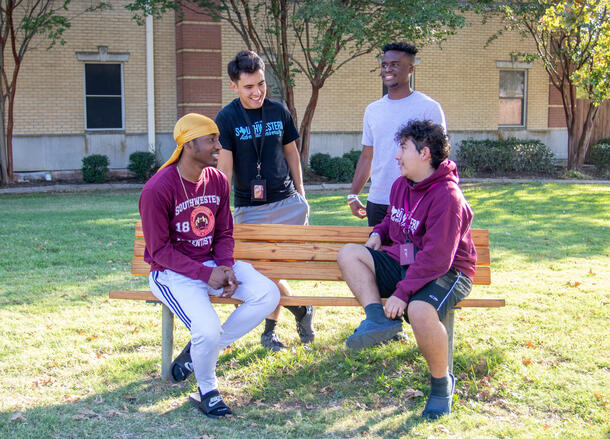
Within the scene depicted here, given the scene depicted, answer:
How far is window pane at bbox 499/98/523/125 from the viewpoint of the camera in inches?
850

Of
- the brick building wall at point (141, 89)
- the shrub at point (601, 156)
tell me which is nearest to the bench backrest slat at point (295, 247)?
the brick building wall at point (141, 89)

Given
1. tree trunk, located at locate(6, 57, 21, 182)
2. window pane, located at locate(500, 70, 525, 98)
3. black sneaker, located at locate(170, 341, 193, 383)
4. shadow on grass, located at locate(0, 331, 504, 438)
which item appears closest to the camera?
shadow on grass, located at locate(0, 331, 504, 438)

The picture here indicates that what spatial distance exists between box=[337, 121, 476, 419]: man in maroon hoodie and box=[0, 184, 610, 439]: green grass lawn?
415 millimetres

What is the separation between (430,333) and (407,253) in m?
0.53

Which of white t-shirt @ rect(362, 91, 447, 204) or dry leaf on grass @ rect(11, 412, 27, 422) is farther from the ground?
white t-shirt @ rect(362, 91, 447, 204)

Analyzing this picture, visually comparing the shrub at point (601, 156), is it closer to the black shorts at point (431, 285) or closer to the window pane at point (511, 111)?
the window pane at point (511, 111)

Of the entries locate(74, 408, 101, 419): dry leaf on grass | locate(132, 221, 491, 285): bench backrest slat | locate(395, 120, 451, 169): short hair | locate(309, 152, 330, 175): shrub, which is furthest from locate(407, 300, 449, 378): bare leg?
locate(309, 152, 330, 175): shrub

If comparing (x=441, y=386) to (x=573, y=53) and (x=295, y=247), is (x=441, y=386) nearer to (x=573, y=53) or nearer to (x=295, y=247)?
(x=295, y=247)

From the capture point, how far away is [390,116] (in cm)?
455

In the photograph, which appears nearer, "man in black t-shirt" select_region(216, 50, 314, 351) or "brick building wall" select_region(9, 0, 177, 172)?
"man in black t-shirt" select_region(216, 50, 314, 351)

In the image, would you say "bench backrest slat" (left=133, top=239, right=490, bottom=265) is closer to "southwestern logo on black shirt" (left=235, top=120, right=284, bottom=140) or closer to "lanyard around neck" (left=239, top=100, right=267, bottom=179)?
"lanyard around neck" (left=239, top=100, right=267, bottom=179)

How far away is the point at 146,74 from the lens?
683 inches

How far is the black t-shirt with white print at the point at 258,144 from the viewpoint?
14.6 ft

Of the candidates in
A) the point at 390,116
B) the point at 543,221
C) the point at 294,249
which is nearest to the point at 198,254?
the point at 294,249
